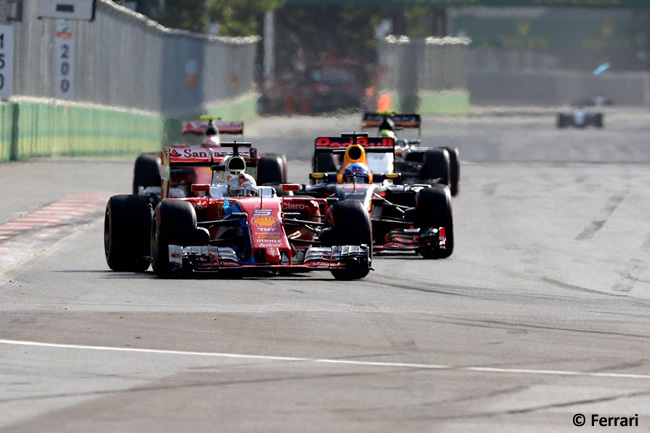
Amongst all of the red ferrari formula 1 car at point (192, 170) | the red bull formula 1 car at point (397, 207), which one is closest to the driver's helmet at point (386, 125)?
the red ferrari formula 1 car at point (192, 170)

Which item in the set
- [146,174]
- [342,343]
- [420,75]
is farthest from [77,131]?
[420,75]

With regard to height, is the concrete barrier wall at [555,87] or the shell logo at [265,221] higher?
the concrete barrier wall at [555,87]

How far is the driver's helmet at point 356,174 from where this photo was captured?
18234 millimetres

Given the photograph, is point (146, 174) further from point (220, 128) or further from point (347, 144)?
point (347, 144)

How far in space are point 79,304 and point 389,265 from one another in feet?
15.4

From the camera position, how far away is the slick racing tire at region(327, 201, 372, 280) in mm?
14664

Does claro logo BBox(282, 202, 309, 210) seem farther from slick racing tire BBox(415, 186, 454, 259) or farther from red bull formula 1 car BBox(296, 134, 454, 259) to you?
slick racing tire BBox(415, 186, 454, 259)

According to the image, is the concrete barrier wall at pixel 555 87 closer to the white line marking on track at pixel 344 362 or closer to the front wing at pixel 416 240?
the front wing at pixel 416 240

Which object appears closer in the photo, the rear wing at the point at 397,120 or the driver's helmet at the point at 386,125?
the driver's helmet at the point at 386,125

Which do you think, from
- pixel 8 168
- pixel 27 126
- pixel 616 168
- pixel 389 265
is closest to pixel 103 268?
pixel 389 265

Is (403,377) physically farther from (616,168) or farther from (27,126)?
(616,168)

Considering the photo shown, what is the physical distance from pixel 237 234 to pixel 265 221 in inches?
15.3

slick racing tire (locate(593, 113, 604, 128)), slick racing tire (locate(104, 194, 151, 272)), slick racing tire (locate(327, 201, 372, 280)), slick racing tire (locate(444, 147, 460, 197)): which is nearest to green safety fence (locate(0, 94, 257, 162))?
slick racing tire (locate(444, 147, 460, 197))

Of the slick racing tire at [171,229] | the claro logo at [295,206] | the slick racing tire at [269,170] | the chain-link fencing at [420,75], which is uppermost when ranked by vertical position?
the chain-link fencing at [420,75]
